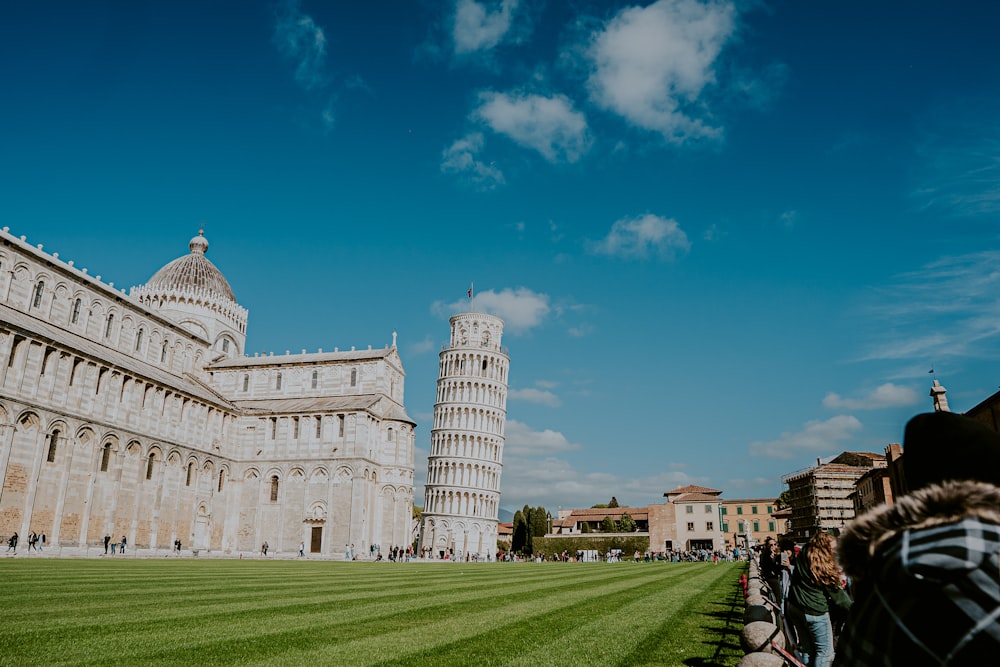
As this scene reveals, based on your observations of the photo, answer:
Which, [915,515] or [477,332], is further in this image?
[477,332]

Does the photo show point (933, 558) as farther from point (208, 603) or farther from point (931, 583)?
point (208, 603)

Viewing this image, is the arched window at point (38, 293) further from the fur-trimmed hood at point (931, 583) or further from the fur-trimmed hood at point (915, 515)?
the fur-trimmed hood at point (931, 583)

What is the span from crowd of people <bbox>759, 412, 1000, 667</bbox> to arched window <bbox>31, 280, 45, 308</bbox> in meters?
49.0

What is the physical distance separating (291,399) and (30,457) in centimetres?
2329

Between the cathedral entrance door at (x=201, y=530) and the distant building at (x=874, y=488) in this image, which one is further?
the distant building at (x=874, y=488)

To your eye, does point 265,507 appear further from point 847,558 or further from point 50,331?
point 847,558

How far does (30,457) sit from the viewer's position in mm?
35062

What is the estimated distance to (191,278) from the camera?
6116 centimetres

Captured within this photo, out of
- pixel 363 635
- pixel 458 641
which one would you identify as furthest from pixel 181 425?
pixel 458 641

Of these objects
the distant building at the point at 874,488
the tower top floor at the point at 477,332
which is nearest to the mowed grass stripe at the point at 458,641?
the distant building at the point at 874,488

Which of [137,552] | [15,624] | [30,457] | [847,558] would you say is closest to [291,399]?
[137,552]

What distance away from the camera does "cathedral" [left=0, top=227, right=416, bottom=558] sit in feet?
119

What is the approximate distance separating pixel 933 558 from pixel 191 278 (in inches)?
2618

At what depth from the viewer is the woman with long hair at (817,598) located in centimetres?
606
